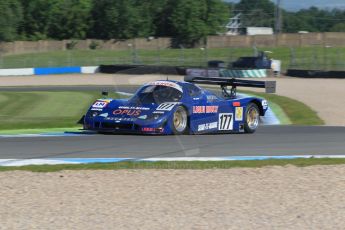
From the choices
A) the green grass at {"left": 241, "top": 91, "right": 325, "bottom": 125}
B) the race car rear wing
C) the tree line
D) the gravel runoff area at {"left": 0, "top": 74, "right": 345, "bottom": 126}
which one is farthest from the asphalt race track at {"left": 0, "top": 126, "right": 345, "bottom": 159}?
the tree line

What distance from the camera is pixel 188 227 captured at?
20.0ft

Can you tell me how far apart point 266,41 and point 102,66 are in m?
43.5

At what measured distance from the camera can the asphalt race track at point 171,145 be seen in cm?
1075

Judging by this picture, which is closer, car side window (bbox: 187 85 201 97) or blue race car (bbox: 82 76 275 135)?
blue race car (bbox: 82 76 275 135)

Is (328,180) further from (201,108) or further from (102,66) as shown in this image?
(102,66)

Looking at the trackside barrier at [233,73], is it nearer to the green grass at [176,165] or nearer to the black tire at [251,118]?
the black tire at [251,118]

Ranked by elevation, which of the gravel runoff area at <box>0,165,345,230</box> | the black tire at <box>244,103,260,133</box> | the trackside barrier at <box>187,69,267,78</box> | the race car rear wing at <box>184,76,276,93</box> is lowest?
the trackside barrier at <box>187,69,267,78</box>

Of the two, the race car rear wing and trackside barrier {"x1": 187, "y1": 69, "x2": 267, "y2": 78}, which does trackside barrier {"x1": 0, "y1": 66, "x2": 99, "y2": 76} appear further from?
the race car rear wing

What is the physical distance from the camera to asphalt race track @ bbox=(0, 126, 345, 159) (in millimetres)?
10750

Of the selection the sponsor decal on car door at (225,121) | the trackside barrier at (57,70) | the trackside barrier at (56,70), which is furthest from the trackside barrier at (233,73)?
the sponsor decal on car door at (225,121)

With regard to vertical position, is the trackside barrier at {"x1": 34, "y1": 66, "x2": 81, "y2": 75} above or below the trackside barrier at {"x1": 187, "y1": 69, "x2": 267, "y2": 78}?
below

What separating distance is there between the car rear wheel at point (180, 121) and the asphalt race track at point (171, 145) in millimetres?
203

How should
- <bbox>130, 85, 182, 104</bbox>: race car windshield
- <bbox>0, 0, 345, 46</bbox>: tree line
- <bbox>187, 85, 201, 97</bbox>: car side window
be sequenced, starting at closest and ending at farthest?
1. <bbox>130, 85, 182, 104</bbox>: race car windshield
2. <bbox>187, 85, 201, 97</bbox>: car side window
3. <bbox>0, 0, 345, 46</bbox>: tree line

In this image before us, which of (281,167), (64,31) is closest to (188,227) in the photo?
(281,167)
